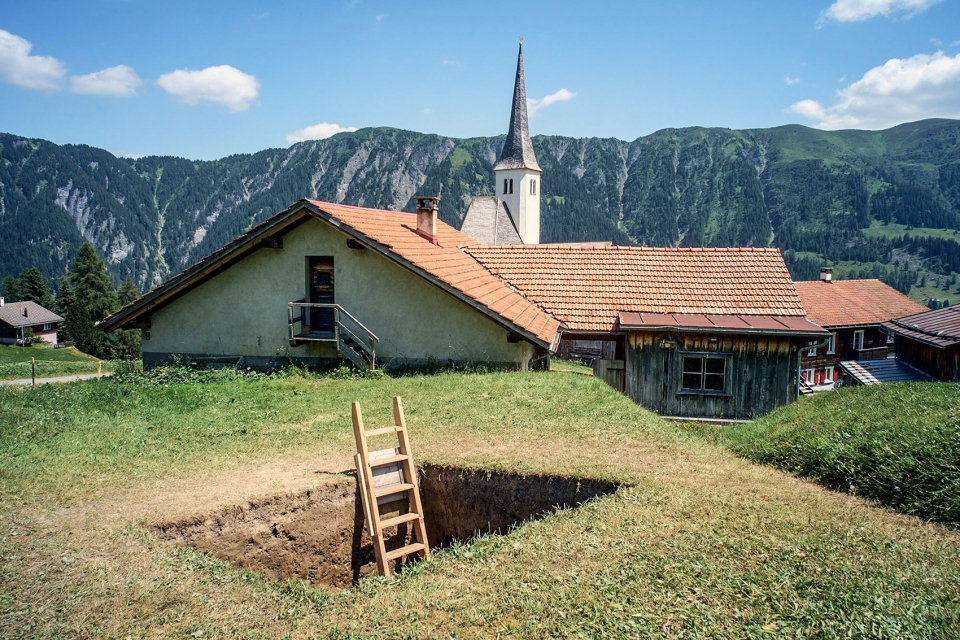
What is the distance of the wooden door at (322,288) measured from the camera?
15305 mm

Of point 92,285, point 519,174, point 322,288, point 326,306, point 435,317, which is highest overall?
point 519,174

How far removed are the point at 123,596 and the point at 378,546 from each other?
249cm

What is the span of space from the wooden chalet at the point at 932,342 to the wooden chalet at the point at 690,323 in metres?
6.82

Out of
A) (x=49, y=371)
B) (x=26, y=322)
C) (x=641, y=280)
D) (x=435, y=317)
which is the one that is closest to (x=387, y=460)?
(x=435, y=317)

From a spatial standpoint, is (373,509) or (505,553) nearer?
(505,553)

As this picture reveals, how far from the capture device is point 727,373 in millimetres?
14781

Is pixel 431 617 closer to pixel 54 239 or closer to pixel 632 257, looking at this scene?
pixel 632 257

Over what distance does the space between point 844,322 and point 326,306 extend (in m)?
40.5

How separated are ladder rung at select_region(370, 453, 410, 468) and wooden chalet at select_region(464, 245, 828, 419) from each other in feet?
28.8

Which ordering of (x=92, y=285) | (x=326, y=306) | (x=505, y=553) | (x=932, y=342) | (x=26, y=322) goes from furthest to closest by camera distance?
(x=92, y=285) < (x=26, y=322) < (x=932, y=342) < (x=326, y=306) < (x=505, y=553)

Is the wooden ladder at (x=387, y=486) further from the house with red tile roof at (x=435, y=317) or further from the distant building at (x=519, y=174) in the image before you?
the distant building at (x=519, y=174)

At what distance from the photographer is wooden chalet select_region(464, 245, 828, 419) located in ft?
47.8

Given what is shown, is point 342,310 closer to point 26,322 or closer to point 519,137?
point 519,137

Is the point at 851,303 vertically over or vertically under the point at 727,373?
over
